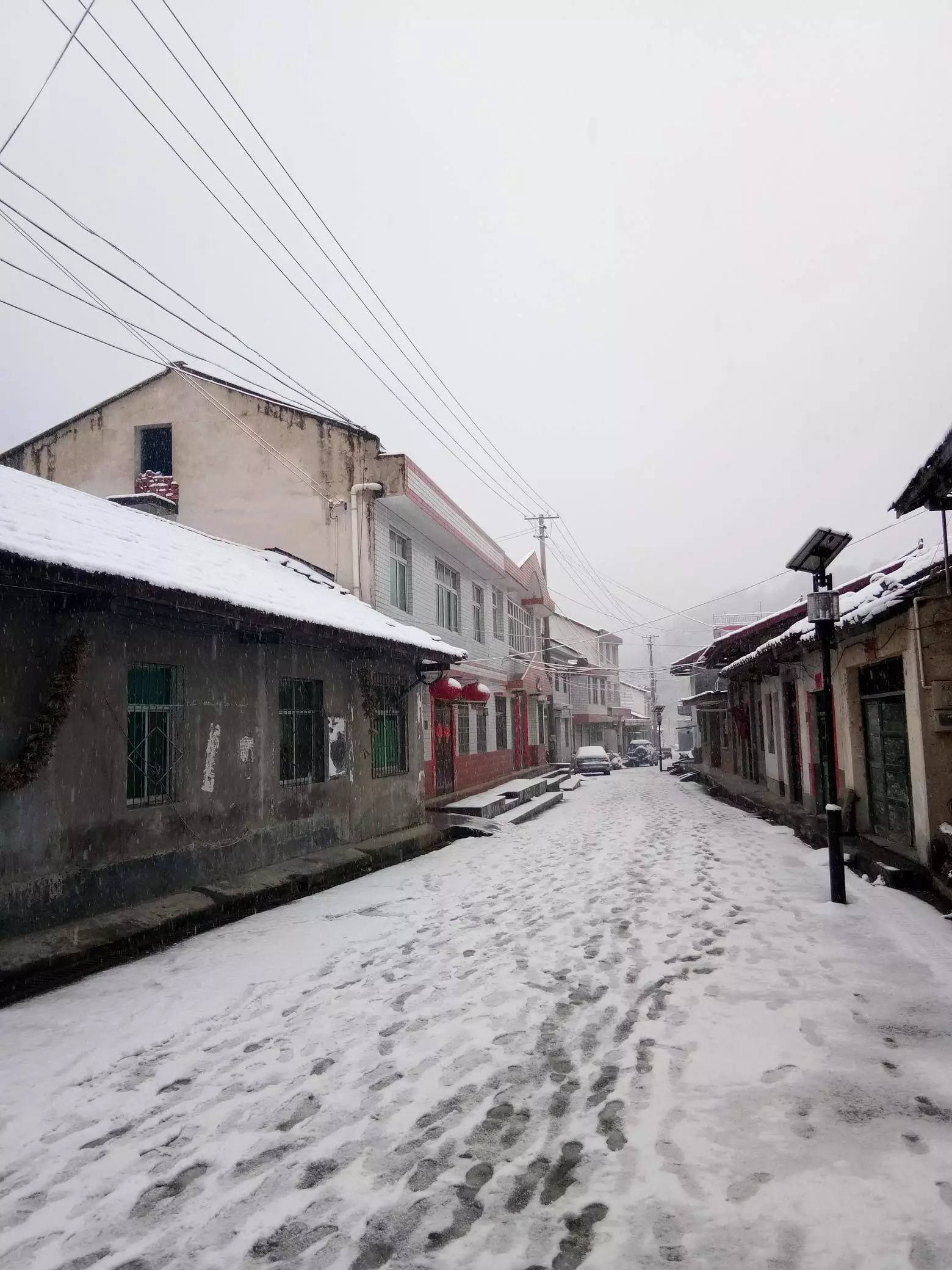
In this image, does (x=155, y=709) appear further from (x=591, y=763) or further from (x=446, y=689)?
(x=591, y=763)

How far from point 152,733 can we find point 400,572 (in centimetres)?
950

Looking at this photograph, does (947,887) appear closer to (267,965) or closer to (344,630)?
(267,965)

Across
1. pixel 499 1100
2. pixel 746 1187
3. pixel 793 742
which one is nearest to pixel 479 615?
pixel 793 742

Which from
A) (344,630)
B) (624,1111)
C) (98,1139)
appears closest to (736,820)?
Answer: (344,630)

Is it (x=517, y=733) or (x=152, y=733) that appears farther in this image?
(x=517, y=733)

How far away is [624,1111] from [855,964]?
290cm

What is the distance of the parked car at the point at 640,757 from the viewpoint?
162 ft

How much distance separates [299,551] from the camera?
608 inches

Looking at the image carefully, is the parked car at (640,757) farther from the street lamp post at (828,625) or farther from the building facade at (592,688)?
the street lamp post at (828,625)

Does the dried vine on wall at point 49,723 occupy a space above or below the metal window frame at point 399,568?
below

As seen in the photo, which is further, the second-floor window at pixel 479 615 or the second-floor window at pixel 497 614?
the second-floor window at pixel 497 614

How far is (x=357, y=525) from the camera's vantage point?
1509 cm

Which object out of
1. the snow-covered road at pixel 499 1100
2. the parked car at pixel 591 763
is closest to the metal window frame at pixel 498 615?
the parked car at pixel 591 763

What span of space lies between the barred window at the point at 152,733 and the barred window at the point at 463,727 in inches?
465
